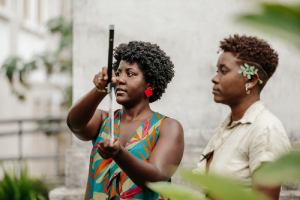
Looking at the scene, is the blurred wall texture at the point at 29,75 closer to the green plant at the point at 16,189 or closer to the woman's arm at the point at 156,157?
the green plant at the point at 16,189

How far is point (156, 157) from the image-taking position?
6.46 ft

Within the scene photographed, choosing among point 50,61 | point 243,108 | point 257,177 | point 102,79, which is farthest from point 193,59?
point 50,61

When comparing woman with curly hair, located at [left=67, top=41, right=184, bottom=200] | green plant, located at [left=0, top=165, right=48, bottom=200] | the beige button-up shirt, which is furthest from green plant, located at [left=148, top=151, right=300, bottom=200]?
green plant, located at [left=0, top=165, right=48, bottom=200]

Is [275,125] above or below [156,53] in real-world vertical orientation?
below

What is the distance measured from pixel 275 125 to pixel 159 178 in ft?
1.78

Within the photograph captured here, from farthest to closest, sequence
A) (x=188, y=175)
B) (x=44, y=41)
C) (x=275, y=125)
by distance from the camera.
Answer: (x=44, y=41), (x=275, y=125), (x=188, y=175)

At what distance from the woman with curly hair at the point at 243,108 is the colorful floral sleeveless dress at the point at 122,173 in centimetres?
28

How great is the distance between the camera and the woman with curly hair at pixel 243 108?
179 centimetres

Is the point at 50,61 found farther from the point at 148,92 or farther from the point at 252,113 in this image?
the point at 252,113

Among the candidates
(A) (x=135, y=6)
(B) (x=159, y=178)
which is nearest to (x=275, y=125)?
(B) (x=159, y=178)

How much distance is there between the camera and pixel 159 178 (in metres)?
1.88

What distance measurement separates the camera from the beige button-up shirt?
1724mm

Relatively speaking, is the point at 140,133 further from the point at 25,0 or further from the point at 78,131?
the point at 25,0

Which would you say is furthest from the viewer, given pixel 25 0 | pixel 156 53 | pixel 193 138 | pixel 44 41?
pixel 44 41
